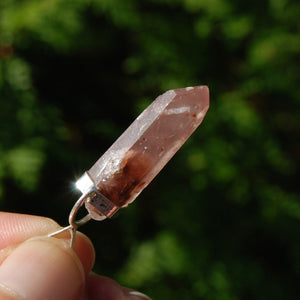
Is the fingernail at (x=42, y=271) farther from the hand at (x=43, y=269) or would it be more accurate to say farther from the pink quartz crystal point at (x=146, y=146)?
the pink quartz crystal point at (x=146, y=146)

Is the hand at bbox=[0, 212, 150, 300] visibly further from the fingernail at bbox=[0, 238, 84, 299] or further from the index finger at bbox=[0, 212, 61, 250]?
the index finger at bbox=[0, 212, 61, 250]

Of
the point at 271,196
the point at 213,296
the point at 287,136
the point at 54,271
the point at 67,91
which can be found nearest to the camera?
the point at 54,271

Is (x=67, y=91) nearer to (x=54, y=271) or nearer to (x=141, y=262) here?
(x=141, y=262)

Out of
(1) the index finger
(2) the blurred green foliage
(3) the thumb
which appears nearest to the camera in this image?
(3) the thumb

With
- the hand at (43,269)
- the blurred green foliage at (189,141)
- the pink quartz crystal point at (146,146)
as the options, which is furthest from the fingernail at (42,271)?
the blurred green foliage at (189,141)

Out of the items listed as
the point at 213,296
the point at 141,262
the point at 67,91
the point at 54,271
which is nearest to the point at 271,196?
the point at 213,296

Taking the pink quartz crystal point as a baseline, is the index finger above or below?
below

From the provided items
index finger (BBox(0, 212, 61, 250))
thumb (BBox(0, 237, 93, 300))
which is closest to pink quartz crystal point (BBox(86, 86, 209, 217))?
thumb (BBox(0, 237, 93, 300))
